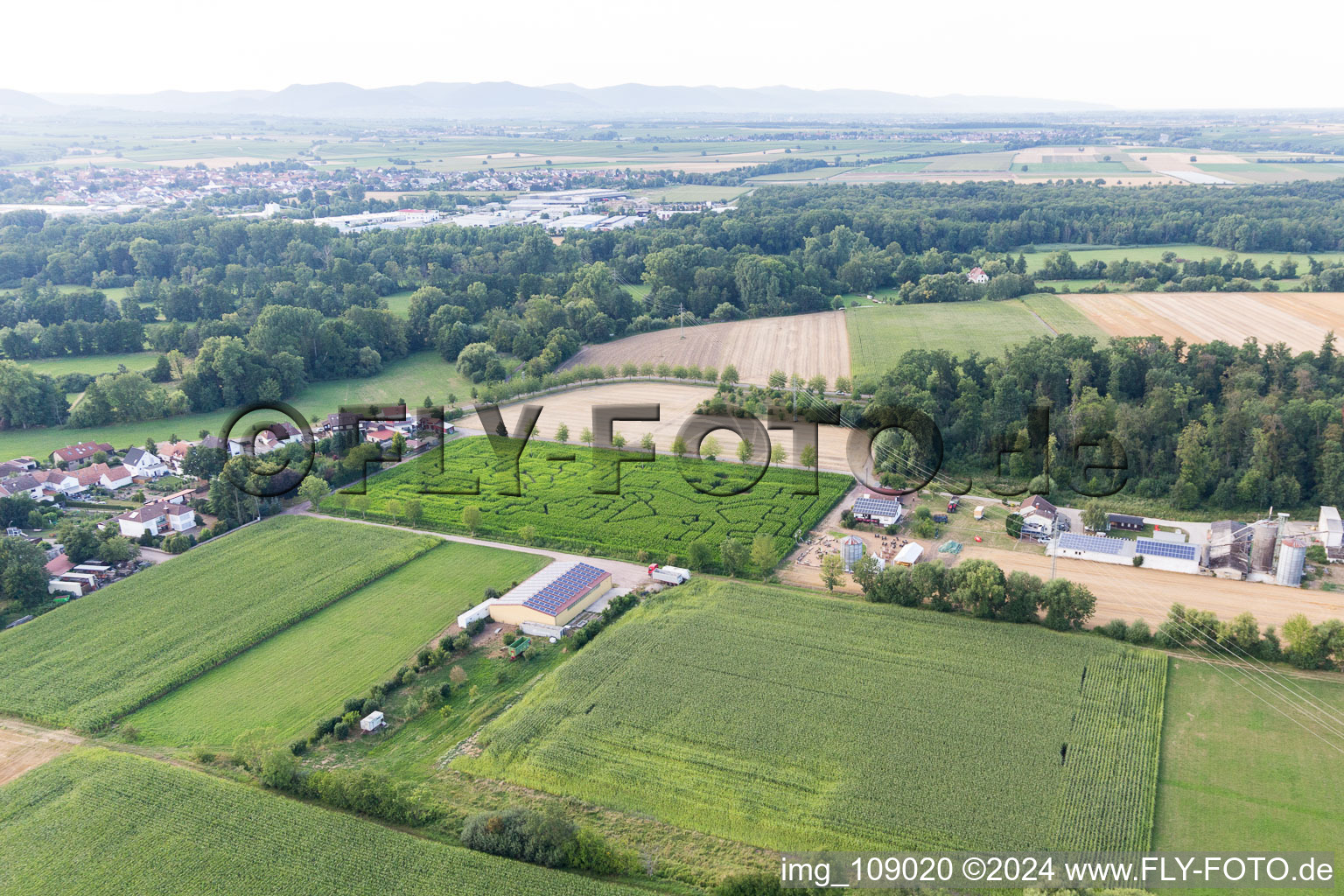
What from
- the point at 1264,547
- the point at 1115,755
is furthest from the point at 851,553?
the point at 1264,547

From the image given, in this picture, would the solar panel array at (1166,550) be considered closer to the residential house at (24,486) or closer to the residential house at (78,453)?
the residential house at (24,486)

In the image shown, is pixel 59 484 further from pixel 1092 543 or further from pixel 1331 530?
pixel 1331 530

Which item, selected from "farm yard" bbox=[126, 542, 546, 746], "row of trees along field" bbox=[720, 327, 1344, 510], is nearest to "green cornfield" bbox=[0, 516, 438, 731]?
"farm yard" bbox=[126, 542, 546, 746]

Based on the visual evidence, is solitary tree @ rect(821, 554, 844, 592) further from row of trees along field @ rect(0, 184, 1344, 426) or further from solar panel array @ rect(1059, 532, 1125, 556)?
row of trees along field @ rect(0, 184, 1344, 426)

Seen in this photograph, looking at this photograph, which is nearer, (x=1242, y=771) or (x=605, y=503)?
(x=1242, y=771)

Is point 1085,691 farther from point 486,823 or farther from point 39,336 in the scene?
point 39,336
